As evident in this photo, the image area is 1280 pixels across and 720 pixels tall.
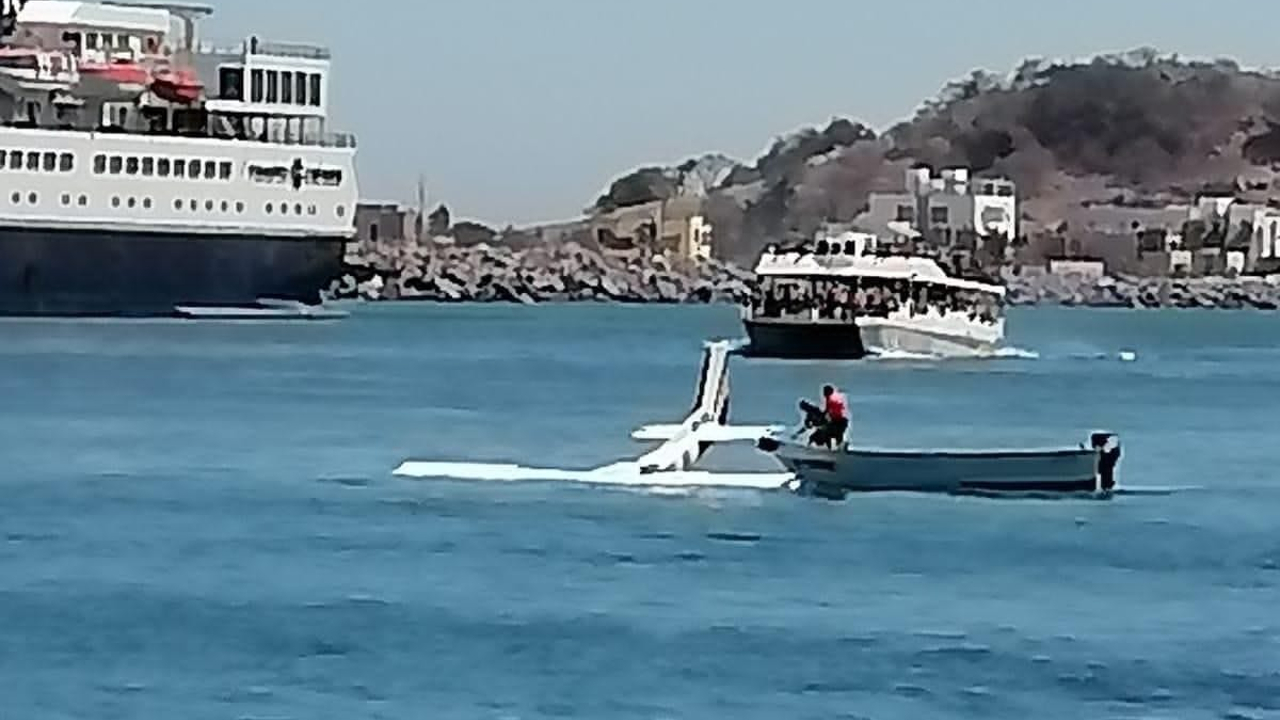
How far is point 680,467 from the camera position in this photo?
40625 mm

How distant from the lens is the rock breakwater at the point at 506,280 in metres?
170

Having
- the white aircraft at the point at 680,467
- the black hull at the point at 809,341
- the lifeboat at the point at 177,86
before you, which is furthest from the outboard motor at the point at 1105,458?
the lifeboat at the point at 177,86

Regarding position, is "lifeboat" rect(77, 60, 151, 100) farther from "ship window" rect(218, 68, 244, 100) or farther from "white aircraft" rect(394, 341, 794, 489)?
"white aircraft" rect(394, 341, 794, 489)

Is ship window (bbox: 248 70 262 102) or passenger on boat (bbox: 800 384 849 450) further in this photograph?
ship window (bbox: 248 70 262 102)

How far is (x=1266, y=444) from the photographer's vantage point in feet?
173

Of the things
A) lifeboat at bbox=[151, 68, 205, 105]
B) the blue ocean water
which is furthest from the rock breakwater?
the blue ocean water

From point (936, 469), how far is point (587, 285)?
141m

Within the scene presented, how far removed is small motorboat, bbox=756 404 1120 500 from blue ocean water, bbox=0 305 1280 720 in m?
0.32

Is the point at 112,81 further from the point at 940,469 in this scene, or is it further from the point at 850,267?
the point at 940,469

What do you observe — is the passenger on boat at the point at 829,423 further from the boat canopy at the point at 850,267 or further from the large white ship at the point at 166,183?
the large white ship at the point at 166,183

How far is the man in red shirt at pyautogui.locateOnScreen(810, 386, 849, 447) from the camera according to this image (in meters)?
35.9

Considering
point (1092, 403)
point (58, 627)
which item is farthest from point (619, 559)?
point (1092, 403)

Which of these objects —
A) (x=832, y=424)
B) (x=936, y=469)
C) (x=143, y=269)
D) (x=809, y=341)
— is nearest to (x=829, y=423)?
(x=832, y=424)

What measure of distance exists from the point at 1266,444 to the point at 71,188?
52.2 metres
